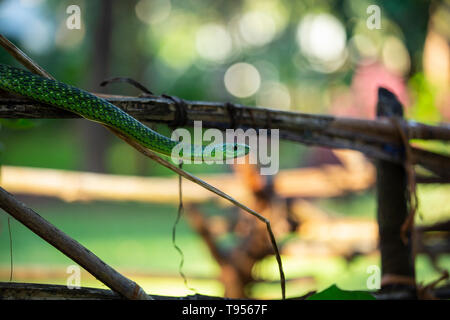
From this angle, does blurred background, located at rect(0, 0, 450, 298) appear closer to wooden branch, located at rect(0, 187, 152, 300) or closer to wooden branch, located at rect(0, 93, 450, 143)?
wooden branch, located at rect(0, 93, 450, 143)

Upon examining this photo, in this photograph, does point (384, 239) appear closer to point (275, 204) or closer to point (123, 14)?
point (275, 204)

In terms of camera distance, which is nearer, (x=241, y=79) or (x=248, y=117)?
(x=248, y=117)

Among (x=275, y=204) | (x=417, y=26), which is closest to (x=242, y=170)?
(x=275, y=204)

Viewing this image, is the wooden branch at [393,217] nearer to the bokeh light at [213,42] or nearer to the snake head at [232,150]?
the snake head at [232,150]

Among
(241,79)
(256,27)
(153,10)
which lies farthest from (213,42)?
(153,10)

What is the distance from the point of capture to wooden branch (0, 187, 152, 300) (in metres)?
0.89

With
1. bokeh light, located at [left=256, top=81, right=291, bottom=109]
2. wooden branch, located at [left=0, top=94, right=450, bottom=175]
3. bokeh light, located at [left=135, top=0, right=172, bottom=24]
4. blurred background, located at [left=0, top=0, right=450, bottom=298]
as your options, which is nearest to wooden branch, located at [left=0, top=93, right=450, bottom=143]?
wooden branch, located at [left=0, top=94, right=450, bottom=175]

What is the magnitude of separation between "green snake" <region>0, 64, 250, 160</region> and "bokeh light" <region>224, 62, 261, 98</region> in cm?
2447

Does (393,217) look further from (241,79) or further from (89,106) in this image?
(241,79)

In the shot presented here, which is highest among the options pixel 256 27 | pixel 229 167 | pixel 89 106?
pixel 256 27

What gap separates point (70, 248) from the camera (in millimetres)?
893

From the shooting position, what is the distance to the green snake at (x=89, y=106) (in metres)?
1.09

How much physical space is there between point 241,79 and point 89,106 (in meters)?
26.6

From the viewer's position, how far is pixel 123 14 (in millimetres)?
18703
